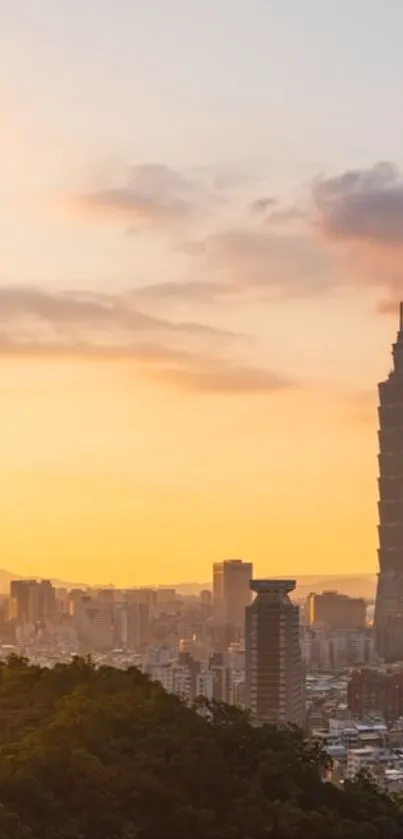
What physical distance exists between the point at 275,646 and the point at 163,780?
59765 mm

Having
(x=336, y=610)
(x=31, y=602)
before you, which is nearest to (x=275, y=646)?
(x=31, y=602)

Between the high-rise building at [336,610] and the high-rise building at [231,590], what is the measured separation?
28.7 ft

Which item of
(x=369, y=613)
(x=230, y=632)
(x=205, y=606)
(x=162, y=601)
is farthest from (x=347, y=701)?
(x=369, y=613)

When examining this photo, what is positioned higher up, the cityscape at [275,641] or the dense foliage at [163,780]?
the cityscape at [275,641]

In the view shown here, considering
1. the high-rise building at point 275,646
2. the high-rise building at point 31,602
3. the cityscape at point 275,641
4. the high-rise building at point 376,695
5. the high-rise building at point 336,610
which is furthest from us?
the high-rise building at point 336,610

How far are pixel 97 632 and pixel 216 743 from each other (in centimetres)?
10654

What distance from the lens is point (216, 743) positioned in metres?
14.2

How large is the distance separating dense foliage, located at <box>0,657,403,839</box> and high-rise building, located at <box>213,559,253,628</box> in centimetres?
12329

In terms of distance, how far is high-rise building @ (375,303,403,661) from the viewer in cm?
13250

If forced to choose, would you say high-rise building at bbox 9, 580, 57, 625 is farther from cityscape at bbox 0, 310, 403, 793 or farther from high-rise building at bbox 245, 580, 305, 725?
high-rise building at bbox 245, 580, 305, 725

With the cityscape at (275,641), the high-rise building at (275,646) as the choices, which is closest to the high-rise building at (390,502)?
the cityscape at (275,641)

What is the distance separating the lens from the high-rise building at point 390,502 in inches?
5217

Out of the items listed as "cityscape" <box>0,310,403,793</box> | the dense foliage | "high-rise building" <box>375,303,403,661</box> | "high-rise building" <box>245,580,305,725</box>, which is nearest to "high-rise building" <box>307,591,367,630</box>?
"cityscape" <box>0,310,403,793</box>

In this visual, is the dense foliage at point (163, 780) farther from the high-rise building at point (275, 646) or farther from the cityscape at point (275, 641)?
the high-rise building at point (275, 646)
